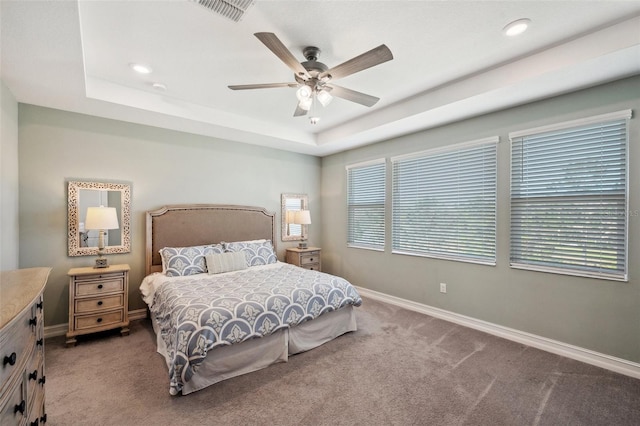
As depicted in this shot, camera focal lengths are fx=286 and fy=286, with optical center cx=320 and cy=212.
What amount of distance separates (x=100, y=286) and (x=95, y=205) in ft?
3.37

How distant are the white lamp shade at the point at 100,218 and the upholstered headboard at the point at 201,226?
52 centimetres

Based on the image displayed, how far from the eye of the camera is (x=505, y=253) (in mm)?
3256

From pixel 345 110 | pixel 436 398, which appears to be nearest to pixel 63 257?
pixel 345 110

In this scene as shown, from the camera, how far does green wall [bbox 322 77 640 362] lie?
8.22ft

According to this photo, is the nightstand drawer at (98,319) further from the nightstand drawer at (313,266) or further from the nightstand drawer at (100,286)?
the nightstand drawer at (313,266)

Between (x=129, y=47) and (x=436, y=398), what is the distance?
12.4 feet

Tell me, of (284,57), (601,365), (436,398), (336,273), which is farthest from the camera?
(336,273)

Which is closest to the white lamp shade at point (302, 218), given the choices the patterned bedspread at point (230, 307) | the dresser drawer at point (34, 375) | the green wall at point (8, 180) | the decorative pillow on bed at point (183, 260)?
the patterned bedspread at point (230, 307)

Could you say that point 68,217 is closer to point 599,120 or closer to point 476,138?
point 476,138

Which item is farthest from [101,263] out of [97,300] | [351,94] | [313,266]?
[351,94]

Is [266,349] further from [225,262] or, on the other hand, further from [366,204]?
[366,204]

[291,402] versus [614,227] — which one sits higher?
[614,227]

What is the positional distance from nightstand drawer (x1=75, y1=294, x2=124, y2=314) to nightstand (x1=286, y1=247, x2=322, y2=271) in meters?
2.51

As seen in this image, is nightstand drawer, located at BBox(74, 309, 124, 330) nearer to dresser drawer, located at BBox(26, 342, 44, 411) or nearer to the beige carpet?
the beige carpet
